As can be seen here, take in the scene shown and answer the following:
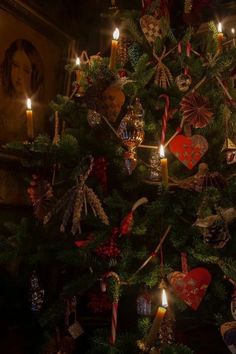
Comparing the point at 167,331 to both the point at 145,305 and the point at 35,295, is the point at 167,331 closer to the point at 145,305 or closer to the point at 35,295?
the point at 145,305

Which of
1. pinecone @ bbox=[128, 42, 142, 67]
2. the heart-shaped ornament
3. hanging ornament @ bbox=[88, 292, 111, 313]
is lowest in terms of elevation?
hanging ornament @ bbox=[88, 292, 111, 313]

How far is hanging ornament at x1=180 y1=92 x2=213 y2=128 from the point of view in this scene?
3.95 feet

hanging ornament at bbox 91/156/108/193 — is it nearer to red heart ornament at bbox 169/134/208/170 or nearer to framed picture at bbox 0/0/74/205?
red heart ornament at bbox 169/134/208/170

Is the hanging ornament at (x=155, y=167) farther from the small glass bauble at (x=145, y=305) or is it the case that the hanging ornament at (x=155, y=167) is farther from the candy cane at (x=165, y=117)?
the small glass bauble at (x=145, y=305)

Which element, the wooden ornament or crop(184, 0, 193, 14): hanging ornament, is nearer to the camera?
the wooden ornament

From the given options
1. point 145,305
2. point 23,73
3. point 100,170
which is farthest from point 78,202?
point 23,73

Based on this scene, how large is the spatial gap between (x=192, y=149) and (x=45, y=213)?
562 millimetres

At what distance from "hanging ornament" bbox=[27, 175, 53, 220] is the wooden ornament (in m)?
0.33

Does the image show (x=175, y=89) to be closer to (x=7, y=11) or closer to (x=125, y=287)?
(x=125, y=287)

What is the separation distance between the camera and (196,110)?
1200mm

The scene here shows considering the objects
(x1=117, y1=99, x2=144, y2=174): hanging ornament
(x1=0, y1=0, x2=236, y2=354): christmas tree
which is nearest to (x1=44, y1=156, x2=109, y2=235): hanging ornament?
(x1=0, y1=0, x2=236, y2=354): christmas tree

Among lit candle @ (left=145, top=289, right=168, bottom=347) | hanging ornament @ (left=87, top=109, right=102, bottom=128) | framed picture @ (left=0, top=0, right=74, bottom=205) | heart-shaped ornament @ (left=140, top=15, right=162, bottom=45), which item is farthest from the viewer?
framed picture @ (left=0, top=0, right=74, bottom=205)

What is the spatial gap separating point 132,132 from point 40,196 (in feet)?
1.31

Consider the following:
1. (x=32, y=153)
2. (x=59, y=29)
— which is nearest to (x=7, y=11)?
(x=59, y=29)
